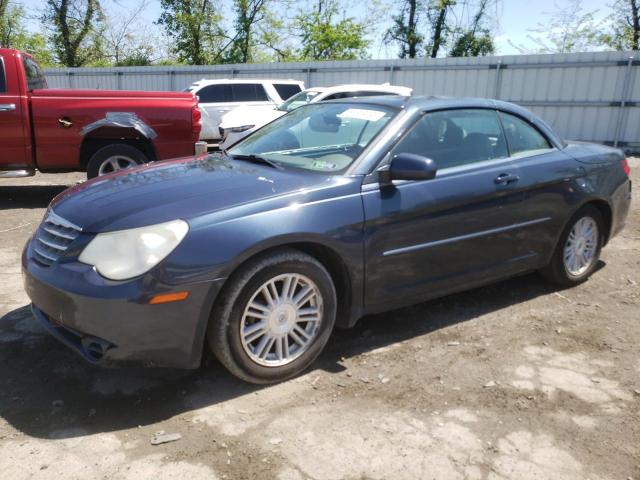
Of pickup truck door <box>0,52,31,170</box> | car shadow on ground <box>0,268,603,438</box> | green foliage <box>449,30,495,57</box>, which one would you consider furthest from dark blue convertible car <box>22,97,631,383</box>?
green foliage <box>449,30,495,57</box>

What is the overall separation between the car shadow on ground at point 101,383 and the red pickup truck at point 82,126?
387cm

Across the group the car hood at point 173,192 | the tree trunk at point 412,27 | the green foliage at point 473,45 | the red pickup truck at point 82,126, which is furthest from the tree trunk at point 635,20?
the car hood at point 173,192

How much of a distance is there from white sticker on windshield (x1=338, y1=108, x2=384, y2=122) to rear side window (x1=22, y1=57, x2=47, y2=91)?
5.22m

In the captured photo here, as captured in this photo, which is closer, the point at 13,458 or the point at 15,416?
the point at 13,458

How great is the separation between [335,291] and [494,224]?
1.29 meters

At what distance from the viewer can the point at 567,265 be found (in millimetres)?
4613

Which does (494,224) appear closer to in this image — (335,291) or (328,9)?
(335,291)

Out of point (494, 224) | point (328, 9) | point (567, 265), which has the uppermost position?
point (328, 9)

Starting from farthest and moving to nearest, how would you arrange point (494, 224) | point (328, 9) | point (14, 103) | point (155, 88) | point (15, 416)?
point (328, 9) < point (155, 88) < point (14, 103) < point (494, 224) < point (15, 416)

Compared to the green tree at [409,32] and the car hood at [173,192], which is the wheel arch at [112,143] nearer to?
the car hood at [173,192]

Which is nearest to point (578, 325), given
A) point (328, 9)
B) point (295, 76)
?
point (295, 76)

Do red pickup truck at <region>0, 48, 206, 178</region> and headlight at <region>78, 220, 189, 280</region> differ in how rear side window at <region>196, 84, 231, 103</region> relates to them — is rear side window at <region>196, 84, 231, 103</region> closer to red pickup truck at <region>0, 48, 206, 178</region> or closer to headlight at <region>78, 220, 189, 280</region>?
red pickup truck at <region>0, 48, 206, 178</region>

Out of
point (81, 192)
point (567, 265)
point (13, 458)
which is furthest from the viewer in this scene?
point (567, 265)

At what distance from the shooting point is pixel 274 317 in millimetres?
3039
